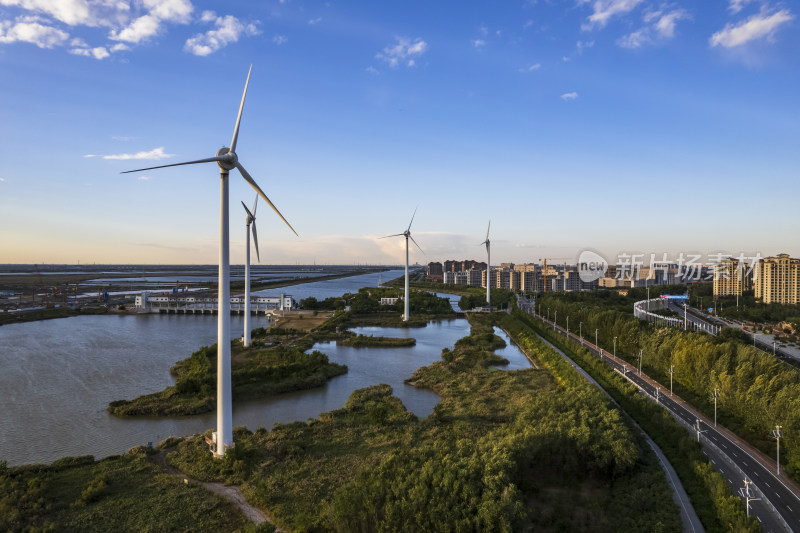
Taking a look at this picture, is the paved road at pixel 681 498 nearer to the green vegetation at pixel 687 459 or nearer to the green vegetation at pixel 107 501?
the green vegetation at pixel 687 459

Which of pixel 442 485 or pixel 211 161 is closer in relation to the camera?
pixel 442 485

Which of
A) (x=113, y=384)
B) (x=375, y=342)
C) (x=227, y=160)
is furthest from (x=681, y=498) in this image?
(x=375, y=342)

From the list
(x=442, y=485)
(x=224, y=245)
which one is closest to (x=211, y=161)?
(x=224, y=245)

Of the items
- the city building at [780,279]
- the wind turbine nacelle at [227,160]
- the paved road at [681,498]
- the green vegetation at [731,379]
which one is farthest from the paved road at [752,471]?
the city building at [780,279]

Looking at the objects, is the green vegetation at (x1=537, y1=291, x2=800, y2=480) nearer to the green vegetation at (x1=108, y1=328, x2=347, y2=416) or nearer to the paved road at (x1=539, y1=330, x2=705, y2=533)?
the paved road at (x1=539, y1=330, x2=705, y2=533)

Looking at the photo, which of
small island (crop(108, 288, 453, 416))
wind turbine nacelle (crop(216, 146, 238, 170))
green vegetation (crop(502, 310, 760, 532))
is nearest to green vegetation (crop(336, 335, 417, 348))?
small island (crop(108, 288, 453, 416))

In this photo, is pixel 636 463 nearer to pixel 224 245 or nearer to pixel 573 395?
pixel 573 395

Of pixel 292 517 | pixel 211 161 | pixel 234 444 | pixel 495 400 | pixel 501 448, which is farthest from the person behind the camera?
pixel 495 400
